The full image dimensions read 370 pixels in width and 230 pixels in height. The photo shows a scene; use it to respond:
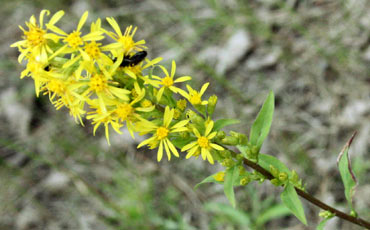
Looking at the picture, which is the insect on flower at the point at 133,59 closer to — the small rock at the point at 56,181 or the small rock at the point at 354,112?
the small rock at the point at 354,112

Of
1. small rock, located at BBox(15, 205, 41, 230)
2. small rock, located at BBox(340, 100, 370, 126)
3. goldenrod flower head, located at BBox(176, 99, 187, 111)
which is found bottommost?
small rock, located at BBox(15, 205, 41, 230)

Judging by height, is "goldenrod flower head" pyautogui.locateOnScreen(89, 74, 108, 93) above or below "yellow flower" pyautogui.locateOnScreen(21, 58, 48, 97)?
below

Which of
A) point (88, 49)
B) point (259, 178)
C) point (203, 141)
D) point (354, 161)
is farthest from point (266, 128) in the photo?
point (354, 161)

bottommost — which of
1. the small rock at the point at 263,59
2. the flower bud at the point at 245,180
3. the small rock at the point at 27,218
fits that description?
the small rock at the point at 27,218

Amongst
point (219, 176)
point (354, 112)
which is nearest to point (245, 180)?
point (219, 176)

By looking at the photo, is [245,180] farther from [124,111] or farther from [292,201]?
[124,111]

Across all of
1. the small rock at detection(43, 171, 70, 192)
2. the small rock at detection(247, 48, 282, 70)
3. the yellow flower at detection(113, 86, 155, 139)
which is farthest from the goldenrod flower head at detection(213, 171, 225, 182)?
the small rock at detection(43, 171, 70, 192)

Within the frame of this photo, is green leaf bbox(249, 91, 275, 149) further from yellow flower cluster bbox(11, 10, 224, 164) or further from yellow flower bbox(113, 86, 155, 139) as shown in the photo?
yellow flower bbox(113, 86, 155, 139)

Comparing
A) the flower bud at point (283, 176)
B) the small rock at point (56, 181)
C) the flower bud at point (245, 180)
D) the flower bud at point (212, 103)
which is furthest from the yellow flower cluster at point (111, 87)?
the small rock at point (56, 181)
